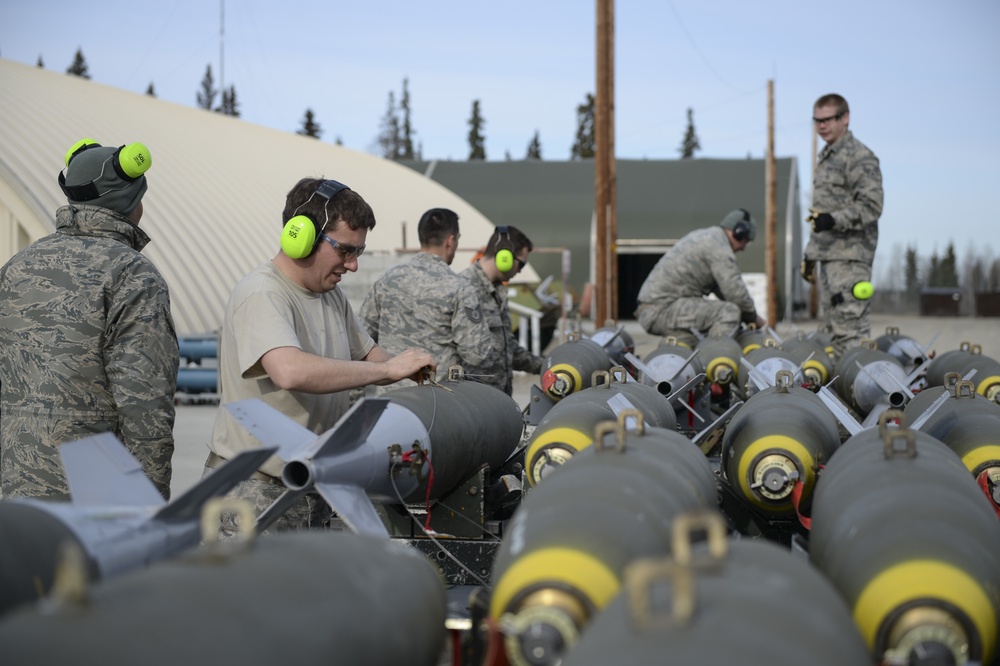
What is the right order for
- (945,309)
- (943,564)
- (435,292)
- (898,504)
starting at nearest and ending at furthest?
(943,564) < (898,504) < (435,292) < (945,309)

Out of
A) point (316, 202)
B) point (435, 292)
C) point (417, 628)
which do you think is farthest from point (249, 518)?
point (435, 292)

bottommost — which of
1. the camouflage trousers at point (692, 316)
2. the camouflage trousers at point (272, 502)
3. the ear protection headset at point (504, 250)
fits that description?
the camouflage trousers at point (272, 502)

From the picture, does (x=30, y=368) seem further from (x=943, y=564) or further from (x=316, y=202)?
(x=943, y=564)

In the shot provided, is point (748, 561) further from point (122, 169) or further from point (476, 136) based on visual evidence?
point (476, 136)

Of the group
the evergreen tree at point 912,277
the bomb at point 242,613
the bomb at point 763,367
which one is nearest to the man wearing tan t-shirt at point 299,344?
the bomb at point 242,613

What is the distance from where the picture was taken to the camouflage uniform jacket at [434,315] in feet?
19.5

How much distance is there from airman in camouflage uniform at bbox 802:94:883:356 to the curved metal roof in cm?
766

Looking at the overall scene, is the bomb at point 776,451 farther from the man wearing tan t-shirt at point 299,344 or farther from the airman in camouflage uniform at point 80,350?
the airman in camouflage uniform at point 80,350

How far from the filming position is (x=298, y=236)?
3.55 m

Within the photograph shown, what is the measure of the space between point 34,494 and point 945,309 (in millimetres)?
33609

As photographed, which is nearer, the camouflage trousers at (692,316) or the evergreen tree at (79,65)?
the camouflage trousers at (692,316)

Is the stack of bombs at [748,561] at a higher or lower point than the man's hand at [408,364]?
lower

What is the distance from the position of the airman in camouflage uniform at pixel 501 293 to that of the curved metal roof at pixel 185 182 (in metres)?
7.38

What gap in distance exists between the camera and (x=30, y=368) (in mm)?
3625
